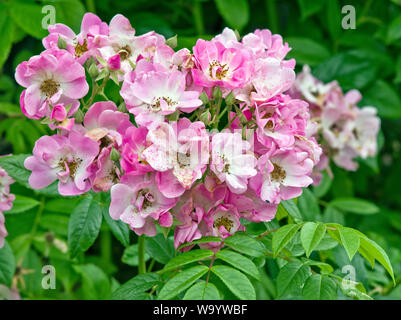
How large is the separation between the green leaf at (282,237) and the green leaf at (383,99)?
44.7 inches

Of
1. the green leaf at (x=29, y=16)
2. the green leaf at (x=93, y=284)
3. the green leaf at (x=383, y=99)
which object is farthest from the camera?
the green leaf at (x=383, y=99)

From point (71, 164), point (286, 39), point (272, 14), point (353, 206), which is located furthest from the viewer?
point (272, 14)

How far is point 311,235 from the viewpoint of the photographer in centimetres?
91

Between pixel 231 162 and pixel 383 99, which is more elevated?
pixel 231 162

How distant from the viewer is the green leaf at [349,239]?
0.86 metres

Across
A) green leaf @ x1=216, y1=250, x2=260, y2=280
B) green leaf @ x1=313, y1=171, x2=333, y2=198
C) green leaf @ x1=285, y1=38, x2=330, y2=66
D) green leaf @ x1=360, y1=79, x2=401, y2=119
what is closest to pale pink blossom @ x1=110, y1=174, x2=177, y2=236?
green leaf @ x1=216, y1=250, x2=260, y2=280

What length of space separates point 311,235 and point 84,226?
45 centimetres

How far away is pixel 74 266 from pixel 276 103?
2.72 feet

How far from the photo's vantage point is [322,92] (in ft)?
5.71

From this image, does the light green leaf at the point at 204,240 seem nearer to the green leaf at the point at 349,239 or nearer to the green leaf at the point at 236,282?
the green leaf at the point at 236,282

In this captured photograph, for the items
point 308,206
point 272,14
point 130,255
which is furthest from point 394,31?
point 130,255

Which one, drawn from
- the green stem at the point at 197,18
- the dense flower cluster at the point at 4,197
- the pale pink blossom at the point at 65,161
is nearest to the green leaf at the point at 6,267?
the dense flower cluster at the point at 4,197

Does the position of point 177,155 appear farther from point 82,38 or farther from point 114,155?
point 82,38
